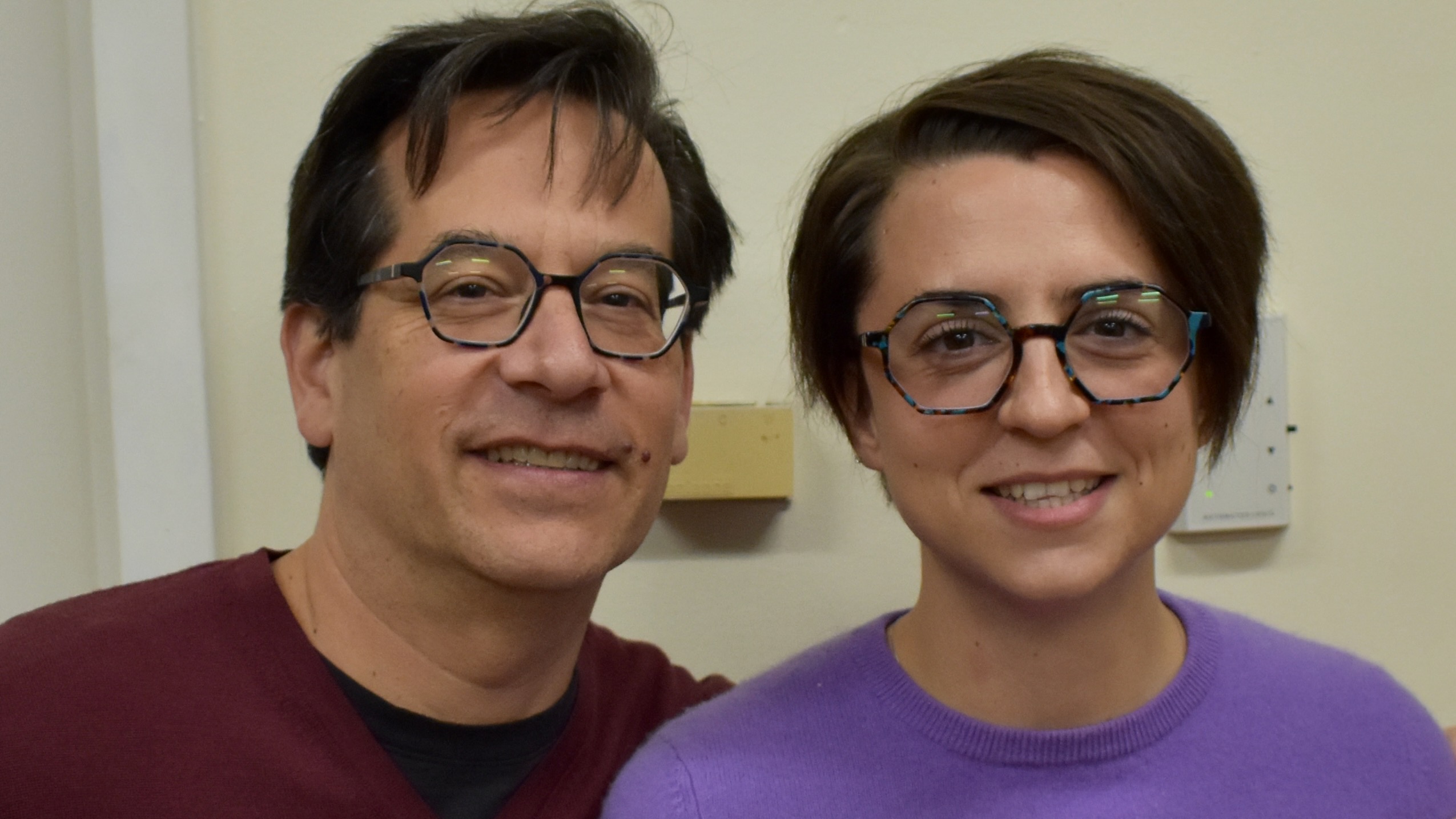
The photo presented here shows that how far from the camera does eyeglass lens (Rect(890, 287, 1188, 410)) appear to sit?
33.7 inches

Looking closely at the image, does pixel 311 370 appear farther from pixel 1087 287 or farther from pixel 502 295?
pixel 1087 287

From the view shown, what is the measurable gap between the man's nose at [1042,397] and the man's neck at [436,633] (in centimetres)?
49

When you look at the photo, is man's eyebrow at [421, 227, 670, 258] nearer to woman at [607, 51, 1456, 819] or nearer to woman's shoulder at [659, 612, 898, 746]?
woman at [607, 51, 1456, 819]

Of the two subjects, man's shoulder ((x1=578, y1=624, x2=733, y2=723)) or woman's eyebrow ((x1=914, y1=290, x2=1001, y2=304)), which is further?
man's shoulder ((x1=578, y1=624, x2=733, y2=723))

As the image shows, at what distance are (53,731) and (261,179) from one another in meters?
0.67

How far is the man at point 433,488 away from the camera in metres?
0.94

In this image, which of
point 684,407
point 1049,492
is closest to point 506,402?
point 684,407

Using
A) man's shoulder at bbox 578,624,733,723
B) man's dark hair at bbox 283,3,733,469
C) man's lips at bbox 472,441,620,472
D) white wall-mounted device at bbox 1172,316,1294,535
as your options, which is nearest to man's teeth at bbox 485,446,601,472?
man's lips at bbox 472,441,620,472

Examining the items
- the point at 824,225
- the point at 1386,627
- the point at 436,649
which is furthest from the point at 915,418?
the point at 1386,627

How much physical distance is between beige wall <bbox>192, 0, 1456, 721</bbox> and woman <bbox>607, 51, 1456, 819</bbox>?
0.35m

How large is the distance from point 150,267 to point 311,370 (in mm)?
291

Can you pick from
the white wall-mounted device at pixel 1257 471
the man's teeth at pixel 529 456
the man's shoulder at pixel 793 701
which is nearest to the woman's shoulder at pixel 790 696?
the man's shoulder at pixel 793 701

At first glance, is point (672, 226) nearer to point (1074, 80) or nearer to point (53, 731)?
point (1074, 80)

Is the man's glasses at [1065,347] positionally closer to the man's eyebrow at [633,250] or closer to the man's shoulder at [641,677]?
the man's eyebrow at [633,250]
